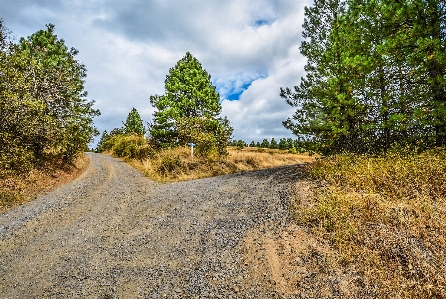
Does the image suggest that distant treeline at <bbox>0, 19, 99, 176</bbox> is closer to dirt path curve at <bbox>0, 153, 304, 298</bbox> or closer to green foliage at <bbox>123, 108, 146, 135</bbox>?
dirt path curve at <bbox>0, 153, 304, 298</bbox>

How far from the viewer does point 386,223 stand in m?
5.02

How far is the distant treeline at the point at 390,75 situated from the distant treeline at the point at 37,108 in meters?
14.5

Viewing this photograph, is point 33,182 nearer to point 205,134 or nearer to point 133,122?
point 205,134

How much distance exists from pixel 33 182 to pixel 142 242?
1051 cm

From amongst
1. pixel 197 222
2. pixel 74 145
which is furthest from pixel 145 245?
pixel 74 145

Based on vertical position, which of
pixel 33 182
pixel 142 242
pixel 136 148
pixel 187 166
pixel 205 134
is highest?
pixel 205 134

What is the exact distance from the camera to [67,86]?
49.5 feet

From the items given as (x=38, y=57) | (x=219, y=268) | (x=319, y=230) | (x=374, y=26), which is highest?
(x=38, y=57)

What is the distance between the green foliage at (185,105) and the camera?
20781 millimetres

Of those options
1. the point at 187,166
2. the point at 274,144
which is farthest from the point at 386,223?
the point at 274,144

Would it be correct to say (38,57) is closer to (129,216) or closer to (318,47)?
(129,216)

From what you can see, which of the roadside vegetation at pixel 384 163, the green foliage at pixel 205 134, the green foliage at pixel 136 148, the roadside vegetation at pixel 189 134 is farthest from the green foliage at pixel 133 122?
the roadside vegetation at pixel 384 163

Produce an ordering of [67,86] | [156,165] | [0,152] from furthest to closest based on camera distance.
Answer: [156,165] → [67,86] → [0,152]

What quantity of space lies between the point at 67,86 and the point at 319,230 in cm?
1624
